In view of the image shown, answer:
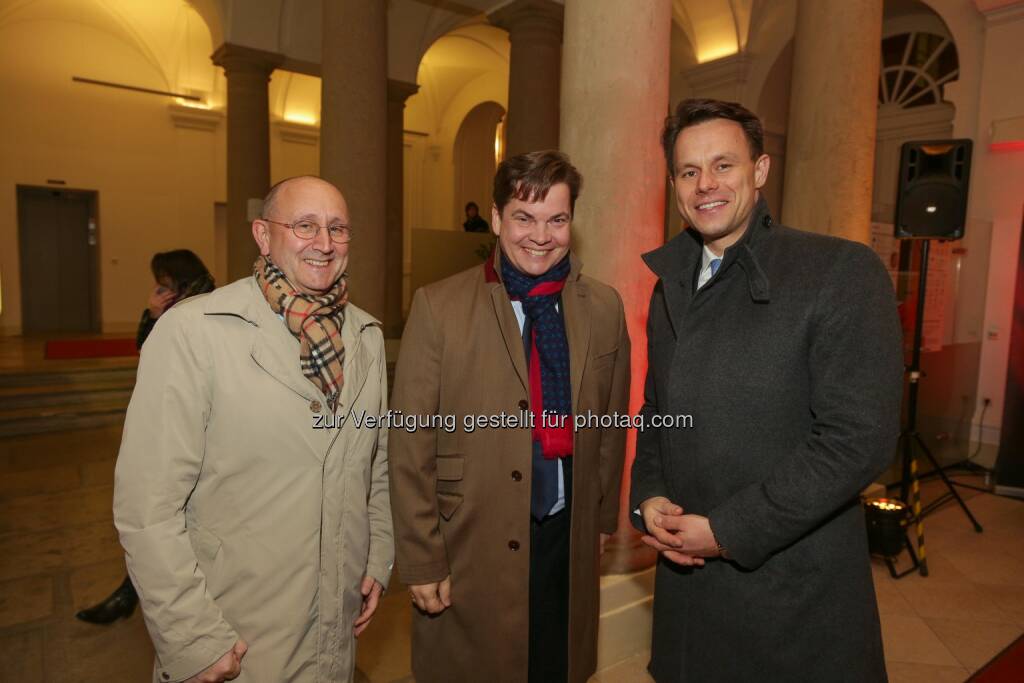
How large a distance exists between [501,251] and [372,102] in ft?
13.5

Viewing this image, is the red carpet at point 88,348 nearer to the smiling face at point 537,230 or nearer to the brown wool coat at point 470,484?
the brown wool coat at point 470,484

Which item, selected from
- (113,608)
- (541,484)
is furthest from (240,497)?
(113,608)

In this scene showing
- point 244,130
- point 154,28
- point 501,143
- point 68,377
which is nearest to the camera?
point 68,377

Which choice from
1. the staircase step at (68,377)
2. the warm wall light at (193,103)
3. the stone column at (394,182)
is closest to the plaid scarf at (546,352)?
the stone column at (394,182)

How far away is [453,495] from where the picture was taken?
189cm

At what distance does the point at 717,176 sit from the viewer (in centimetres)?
156

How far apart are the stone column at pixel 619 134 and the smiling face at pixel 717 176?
1.31 meters

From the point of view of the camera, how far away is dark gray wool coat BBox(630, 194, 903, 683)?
1360mm

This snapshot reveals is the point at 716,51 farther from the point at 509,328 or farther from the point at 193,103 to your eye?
the point at 193,103

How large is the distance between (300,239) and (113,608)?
286cm

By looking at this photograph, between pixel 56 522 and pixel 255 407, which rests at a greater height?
pixel 255 407

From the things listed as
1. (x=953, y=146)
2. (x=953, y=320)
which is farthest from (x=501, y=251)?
(x=953, y=320)

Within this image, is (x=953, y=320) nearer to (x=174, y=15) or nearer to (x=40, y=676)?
(x=40, y=676)

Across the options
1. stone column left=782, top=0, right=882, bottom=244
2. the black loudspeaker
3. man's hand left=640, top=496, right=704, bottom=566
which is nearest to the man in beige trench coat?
man's hand left=640, top=496, right=704, bottom=566
